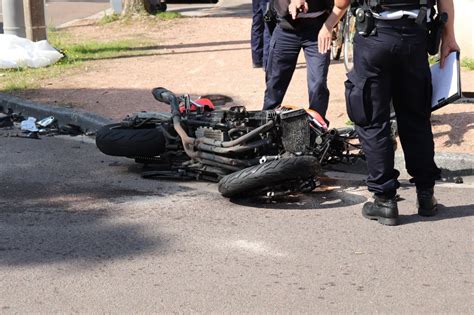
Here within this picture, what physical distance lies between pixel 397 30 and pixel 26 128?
437 cm

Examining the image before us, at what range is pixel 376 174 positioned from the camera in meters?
6.06

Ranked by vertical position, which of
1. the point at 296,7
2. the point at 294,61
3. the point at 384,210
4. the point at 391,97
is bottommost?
the point at 384,210

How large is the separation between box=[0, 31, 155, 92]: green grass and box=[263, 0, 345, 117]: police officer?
3.98 meters

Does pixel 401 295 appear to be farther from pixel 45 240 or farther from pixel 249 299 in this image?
pixel 45 240

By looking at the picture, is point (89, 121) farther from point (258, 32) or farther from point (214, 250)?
point (214, 250)

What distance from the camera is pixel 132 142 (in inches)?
285

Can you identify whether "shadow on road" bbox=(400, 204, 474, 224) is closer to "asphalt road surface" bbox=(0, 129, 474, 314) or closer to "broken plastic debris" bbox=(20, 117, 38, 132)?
"asphalt road surface" bbox=(0, 129, 474, 314)

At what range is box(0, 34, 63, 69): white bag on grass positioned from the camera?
12047 millimetres

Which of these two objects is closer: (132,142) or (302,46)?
(132,142)

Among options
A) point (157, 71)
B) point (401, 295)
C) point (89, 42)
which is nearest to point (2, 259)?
point (401, 295)

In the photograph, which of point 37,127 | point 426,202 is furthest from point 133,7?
point 426,202

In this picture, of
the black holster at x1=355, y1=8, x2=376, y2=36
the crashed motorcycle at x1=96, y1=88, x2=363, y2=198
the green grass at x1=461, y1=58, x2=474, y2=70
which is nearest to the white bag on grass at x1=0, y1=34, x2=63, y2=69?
the crashed motorcycle at x1=96, y1=88, x2=363, y2=198

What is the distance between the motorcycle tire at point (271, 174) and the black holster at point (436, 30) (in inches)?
42.0

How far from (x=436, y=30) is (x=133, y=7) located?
11.8 metres
